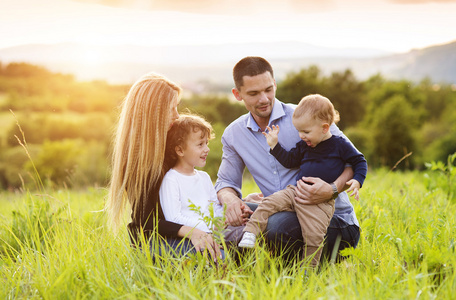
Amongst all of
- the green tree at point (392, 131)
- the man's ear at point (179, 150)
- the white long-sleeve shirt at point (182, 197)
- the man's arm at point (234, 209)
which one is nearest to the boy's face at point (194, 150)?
the man's ear at point (179, 150)

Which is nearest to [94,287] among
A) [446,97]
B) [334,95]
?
[334,95]

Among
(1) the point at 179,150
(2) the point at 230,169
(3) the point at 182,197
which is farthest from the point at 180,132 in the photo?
(2) the point at 230,169

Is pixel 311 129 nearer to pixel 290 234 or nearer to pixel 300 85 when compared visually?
pixel 290 234

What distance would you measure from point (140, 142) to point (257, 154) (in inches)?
43.8

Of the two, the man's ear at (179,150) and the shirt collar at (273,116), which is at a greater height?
the shirt collar at (273,116)

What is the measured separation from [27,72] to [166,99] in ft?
112

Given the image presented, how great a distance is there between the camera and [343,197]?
376 cm

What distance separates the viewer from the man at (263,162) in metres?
3.44

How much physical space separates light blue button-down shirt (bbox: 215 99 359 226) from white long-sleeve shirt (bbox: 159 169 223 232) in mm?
512

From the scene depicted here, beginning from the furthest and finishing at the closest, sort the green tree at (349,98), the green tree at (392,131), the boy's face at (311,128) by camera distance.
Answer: the green tree at (349,98) < the green tree at (392,131) < the boy's face at (311,128)

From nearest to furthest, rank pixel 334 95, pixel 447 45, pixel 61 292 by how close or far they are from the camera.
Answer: pixel 61 292
pixel 334 95
pixel 447 45

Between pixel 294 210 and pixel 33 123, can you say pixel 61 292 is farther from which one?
pixel 33 123

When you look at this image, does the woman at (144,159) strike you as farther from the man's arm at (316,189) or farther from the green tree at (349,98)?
the green tree at (349,98)

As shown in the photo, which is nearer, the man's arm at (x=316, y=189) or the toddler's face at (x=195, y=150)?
the man's arm at (x=316, y=189)
